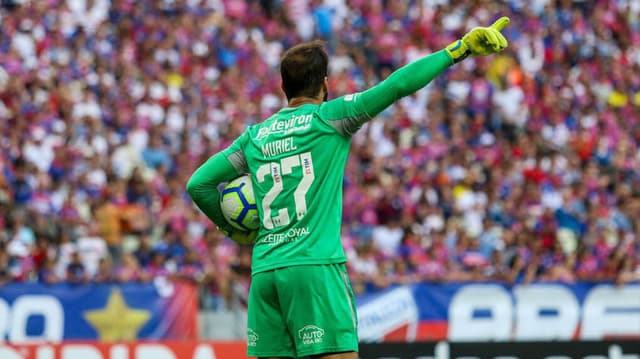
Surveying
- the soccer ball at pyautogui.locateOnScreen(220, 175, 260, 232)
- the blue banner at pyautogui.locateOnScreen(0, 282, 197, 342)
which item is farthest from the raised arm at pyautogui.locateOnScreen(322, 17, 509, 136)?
the blue banner at pyautogui.locateOnScreen(0, 282, 197, 342)

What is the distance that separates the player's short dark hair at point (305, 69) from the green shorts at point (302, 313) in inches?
32.1

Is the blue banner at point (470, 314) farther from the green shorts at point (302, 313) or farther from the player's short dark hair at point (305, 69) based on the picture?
the player's short dark hair at point (305, 69)

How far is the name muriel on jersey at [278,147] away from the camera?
616 cm

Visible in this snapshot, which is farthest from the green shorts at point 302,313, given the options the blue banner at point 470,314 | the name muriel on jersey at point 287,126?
the blue banner at point 470,314

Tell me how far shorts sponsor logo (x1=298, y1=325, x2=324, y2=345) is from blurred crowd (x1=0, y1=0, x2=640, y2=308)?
870 cm

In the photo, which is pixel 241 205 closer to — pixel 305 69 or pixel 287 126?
pixel 287 126

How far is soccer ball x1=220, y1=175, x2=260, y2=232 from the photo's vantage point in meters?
6.37

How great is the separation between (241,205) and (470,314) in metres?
9.25

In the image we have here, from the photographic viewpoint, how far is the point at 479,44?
6.00 m

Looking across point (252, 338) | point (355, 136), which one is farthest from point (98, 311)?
point (252, 338)

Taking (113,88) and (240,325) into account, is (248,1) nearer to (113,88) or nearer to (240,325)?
(113,88)

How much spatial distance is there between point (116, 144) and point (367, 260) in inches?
145

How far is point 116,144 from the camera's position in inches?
698

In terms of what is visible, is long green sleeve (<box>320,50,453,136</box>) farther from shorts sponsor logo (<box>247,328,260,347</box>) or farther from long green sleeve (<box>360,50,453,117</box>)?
shorts sponsor logo (<box>247,328,260,347</box>)
